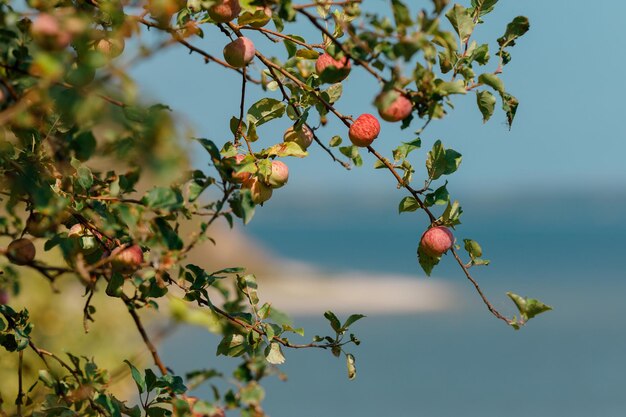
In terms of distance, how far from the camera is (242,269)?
104 centimetres

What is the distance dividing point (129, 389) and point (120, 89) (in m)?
4.27

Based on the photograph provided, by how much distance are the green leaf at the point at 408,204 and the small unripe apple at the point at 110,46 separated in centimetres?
37

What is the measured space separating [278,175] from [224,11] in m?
0.19

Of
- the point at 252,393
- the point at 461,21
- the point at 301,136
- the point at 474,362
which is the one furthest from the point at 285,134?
the point at 474,362

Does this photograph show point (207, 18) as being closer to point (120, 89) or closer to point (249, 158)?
point (249, 158)

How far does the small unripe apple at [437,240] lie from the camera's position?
1.09 metres

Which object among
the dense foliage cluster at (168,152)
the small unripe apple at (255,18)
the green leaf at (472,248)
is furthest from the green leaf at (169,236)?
the green leaf at (472,248)

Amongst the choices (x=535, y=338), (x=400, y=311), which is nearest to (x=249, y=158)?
(x=535, y=338)

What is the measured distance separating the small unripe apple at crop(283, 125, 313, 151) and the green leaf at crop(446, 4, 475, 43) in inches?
8.4

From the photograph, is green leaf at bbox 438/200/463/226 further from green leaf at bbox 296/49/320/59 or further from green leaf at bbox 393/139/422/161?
green leaf at bbox 296/49/320/59

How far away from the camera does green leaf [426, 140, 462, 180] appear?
3.57 feet

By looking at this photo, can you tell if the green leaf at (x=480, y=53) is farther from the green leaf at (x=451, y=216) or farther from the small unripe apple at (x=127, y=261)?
the small unripe apple at (x=127, y=261)

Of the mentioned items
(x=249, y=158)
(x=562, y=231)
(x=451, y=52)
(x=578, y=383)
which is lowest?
(x=249, y=158)

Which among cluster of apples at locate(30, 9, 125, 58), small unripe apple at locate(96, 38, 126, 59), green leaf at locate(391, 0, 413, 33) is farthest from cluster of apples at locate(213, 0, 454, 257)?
cluster of apples at locate(30, 9, 125, 58)
